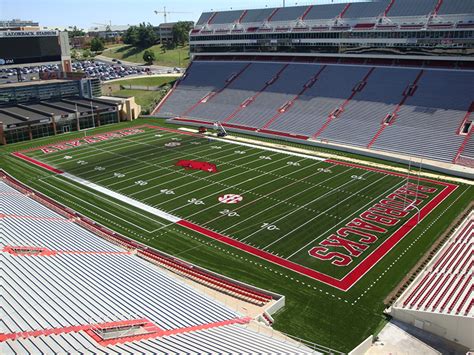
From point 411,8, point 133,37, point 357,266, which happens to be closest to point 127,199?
point 357,266

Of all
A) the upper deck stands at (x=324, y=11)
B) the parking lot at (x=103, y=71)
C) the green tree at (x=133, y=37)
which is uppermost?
the green tree at (x=133, y=37)

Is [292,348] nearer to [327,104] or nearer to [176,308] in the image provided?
[176,308]

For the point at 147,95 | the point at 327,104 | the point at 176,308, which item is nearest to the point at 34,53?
the point at 147,95

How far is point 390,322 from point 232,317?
6.07 metres

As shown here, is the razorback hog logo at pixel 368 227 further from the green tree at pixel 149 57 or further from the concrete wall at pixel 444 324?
the green tree at pixel 149 57

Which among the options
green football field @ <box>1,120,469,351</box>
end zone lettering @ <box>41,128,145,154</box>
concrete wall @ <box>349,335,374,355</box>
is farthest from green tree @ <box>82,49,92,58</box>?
concrete wall @ <box>349,335,374,355</box>

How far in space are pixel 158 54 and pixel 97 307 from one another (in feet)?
333

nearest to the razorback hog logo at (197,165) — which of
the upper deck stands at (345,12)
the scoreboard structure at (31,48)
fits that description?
the scoreboard structure at (31,48)

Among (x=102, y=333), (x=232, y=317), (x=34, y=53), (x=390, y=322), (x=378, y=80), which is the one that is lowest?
(x=390, y=322)

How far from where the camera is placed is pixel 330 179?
104ft

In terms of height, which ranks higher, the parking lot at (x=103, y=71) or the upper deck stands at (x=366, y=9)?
the upper deck stands at (x=366, y=9)

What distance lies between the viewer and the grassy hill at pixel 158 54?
100 metres

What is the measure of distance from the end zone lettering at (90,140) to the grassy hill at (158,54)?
52069 millimetres

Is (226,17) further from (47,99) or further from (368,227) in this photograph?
(368,227)
